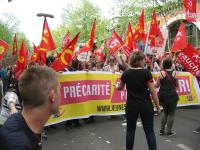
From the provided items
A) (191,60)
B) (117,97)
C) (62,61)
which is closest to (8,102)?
(62,61)

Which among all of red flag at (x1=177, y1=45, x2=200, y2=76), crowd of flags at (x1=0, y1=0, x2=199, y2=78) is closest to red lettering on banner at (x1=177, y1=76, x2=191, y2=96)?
crowd of flags at (x1=0, y1=0, x2=199, y2=78)

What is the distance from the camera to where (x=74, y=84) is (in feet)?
31.5

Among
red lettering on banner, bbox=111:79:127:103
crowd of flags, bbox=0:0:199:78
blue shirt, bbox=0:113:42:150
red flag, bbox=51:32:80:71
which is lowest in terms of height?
red lettering on banner, bbox=111:79:127:103

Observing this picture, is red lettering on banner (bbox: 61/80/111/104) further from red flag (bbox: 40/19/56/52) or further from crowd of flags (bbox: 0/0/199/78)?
red flag (bbox: 40/19/56/52)

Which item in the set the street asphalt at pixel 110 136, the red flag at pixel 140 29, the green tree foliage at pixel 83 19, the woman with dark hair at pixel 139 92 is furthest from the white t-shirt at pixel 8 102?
the green tree foliage at pixel 83 19

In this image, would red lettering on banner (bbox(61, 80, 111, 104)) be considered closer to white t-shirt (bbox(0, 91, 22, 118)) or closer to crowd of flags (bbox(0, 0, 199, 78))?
crowd of flags (bbox(0, 0, 199, 78))

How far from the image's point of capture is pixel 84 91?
9828mm

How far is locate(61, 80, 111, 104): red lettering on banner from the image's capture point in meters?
9.44

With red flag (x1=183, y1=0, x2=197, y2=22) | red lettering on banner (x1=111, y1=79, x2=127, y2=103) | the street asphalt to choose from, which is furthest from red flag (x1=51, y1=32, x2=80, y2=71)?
red flag (x1=183, y1=0, x2=197, y2=22)

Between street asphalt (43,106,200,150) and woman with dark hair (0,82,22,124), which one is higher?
woman with dark hair (0,82,22,124)

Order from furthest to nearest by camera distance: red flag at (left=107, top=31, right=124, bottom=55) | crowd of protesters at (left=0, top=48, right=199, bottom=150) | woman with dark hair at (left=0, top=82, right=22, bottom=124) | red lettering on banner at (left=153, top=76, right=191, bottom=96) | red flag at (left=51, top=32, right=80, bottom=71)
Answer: red flag at (left=107, top=31, right=124, bottom=55), red lettering on banner at (left=153, top=76, right=191, bottom=96), red flag at (left=51, top=32, right=80, bottom=71), crowd of protesters at (left=0, top=48, right=199, bottom=150), woman with dark hair at (left=0, top=82, right=22, bottom=124)

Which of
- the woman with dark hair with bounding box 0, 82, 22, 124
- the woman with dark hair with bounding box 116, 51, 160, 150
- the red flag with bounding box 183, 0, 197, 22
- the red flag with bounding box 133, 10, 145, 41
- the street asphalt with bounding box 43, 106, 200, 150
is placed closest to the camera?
the woman with dark hair with bounding box 0, 82, 22, 124

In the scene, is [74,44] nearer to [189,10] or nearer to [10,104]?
[189,10]

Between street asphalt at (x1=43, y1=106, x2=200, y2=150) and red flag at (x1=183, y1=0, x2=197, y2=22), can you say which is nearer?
street asphalt at (x1=43, y1=106, x2=200, y2=150)
